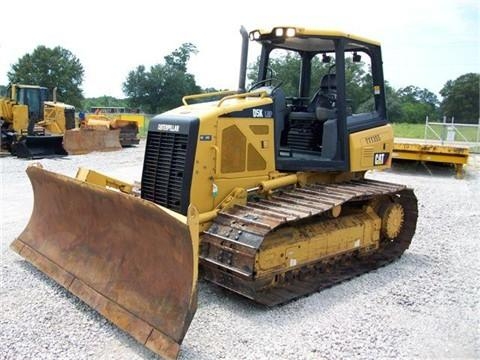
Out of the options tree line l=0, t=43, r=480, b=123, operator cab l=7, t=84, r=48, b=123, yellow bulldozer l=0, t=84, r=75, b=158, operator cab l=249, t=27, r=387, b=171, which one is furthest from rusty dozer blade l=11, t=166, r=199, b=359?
tree line l=0, t=43, r=480, b=123

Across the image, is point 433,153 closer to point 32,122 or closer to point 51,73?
point 32,122

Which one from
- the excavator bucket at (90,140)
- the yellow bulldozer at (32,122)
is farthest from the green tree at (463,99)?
the yellow bulldozer at (32,122)

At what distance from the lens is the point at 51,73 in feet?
189

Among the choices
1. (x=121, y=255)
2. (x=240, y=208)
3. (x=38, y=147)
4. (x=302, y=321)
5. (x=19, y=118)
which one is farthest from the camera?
(x=19, y=118)

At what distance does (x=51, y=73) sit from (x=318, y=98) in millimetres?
57078

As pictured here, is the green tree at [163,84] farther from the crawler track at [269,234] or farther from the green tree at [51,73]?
the crawler track at [269,234]

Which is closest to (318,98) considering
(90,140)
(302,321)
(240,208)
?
(240,208)

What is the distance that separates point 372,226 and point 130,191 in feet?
10.4

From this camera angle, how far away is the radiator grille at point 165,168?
530 cm

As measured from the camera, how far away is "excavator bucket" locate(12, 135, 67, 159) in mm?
16877

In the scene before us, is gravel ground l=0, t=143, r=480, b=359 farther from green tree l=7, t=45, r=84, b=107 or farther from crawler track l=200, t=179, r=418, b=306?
green tree l=7, t=45, r=84, b=107

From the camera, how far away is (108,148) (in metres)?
19.7

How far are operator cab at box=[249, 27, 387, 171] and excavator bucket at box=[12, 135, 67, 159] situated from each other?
12.3m

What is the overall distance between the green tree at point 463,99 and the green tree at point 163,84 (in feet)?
111
